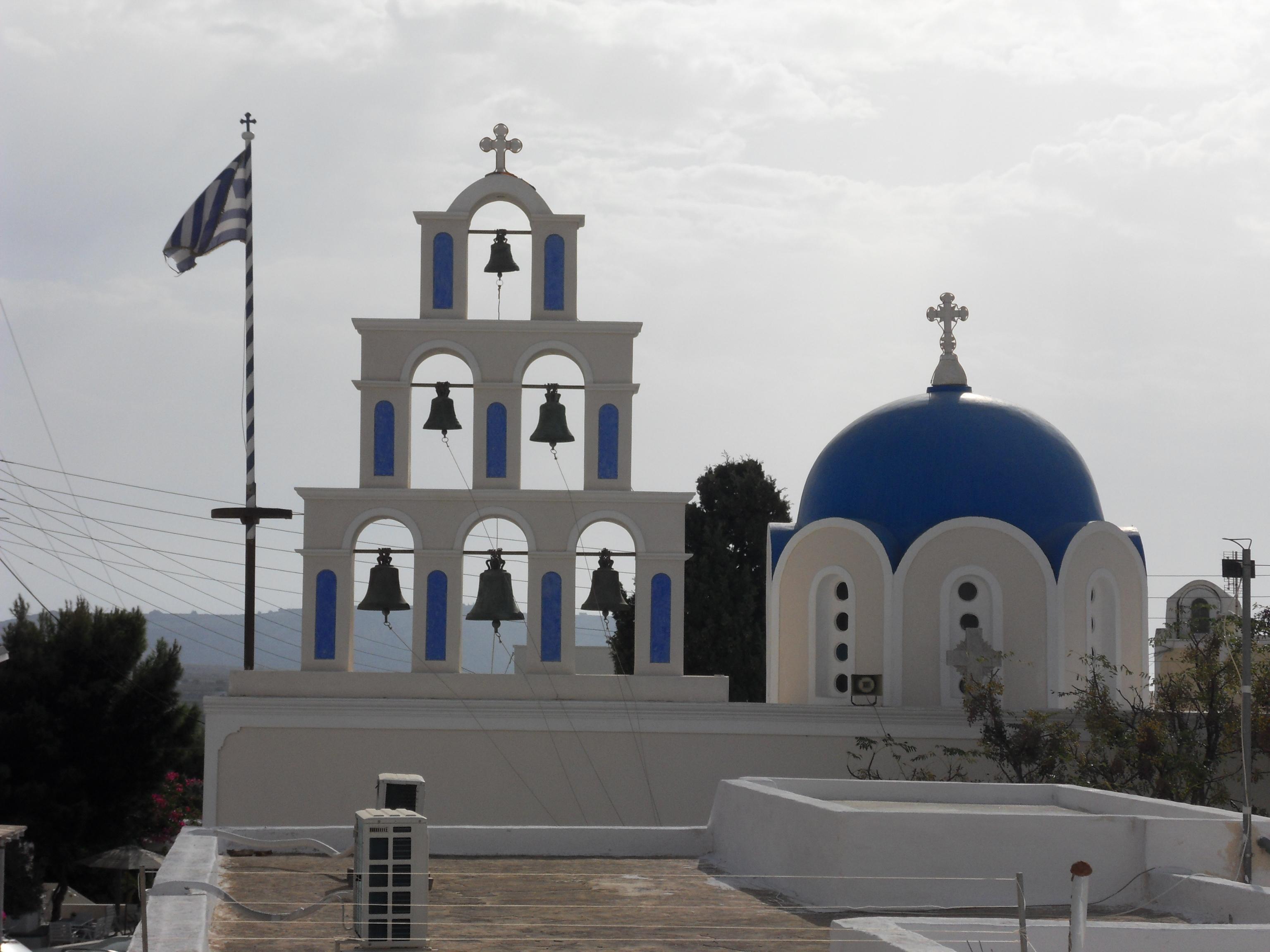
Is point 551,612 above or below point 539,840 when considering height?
above

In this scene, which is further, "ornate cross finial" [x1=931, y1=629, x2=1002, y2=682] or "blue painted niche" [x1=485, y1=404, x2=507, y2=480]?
"ornate cross finial" [x1=931, y1=629, x2=1002, y2=682]

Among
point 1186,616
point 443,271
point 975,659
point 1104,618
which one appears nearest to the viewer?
point 443,271

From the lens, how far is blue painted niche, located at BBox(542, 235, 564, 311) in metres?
15.0

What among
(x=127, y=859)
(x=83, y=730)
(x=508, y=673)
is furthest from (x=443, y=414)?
(x=83, y=730)

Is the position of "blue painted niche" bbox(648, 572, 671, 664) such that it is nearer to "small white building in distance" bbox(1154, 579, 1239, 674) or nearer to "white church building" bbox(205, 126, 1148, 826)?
"white church building" bbox(205, 126, 1148, 826)

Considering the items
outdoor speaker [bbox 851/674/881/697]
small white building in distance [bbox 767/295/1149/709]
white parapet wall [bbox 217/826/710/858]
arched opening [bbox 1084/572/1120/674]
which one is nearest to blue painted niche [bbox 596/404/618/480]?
small white building in distance [bbox 767/295/1149/709]

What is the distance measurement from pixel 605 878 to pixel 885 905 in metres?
2.09

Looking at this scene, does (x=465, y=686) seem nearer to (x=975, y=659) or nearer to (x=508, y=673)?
(x=508, y=673)

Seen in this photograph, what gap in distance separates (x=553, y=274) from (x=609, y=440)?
68.0 inches

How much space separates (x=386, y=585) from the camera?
14.8 meters

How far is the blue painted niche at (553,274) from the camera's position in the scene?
589 inches

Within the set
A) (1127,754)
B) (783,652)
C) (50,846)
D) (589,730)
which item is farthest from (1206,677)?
(50,846)

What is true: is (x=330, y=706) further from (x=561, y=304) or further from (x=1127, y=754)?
(x=1127, y=754)

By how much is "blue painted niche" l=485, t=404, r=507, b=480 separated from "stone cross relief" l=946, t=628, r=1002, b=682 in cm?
510
